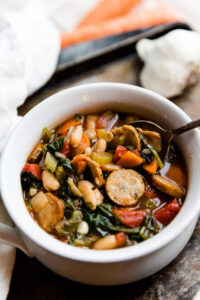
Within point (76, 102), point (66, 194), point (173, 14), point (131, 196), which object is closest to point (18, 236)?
point (66, 194)

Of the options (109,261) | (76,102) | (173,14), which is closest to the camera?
(109,261)

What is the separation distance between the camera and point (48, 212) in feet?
6.18

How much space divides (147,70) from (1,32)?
3.58 ft

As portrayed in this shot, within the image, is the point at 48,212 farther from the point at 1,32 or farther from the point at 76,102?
the point at 1,32

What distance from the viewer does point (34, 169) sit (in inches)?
81.0

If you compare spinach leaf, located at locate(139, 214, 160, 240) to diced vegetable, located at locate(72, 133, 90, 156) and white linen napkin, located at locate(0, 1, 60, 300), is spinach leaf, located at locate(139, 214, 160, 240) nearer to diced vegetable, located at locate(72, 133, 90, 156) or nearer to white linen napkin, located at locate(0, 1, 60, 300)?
diced vegetable, located at locate(72, 133, 90, 156)

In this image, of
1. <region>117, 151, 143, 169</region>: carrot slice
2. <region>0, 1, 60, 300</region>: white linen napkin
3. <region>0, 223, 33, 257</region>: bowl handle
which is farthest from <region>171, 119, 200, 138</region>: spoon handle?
<region>0, 1, 60, 300</region>: white linen napkin

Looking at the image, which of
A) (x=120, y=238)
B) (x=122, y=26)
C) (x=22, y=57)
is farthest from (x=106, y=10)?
(x=120, y=238)

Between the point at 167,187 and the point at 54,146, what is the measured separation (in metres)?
0.67

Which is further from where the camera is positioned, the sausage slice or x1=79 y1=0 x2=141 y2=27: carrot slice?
x1=79 y1=0 x2=141 y2=27: carrot slice

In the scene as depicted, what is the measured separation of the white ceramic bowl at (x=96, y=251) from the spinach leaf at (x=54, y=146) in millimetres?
105

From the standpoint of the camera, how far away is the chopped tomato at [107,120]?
7.56ft

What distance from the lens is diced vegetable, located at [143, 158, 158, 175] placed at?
2.03 metres

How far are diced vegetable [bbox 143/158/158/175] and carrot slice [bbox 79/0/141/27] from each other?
6.41 feet
